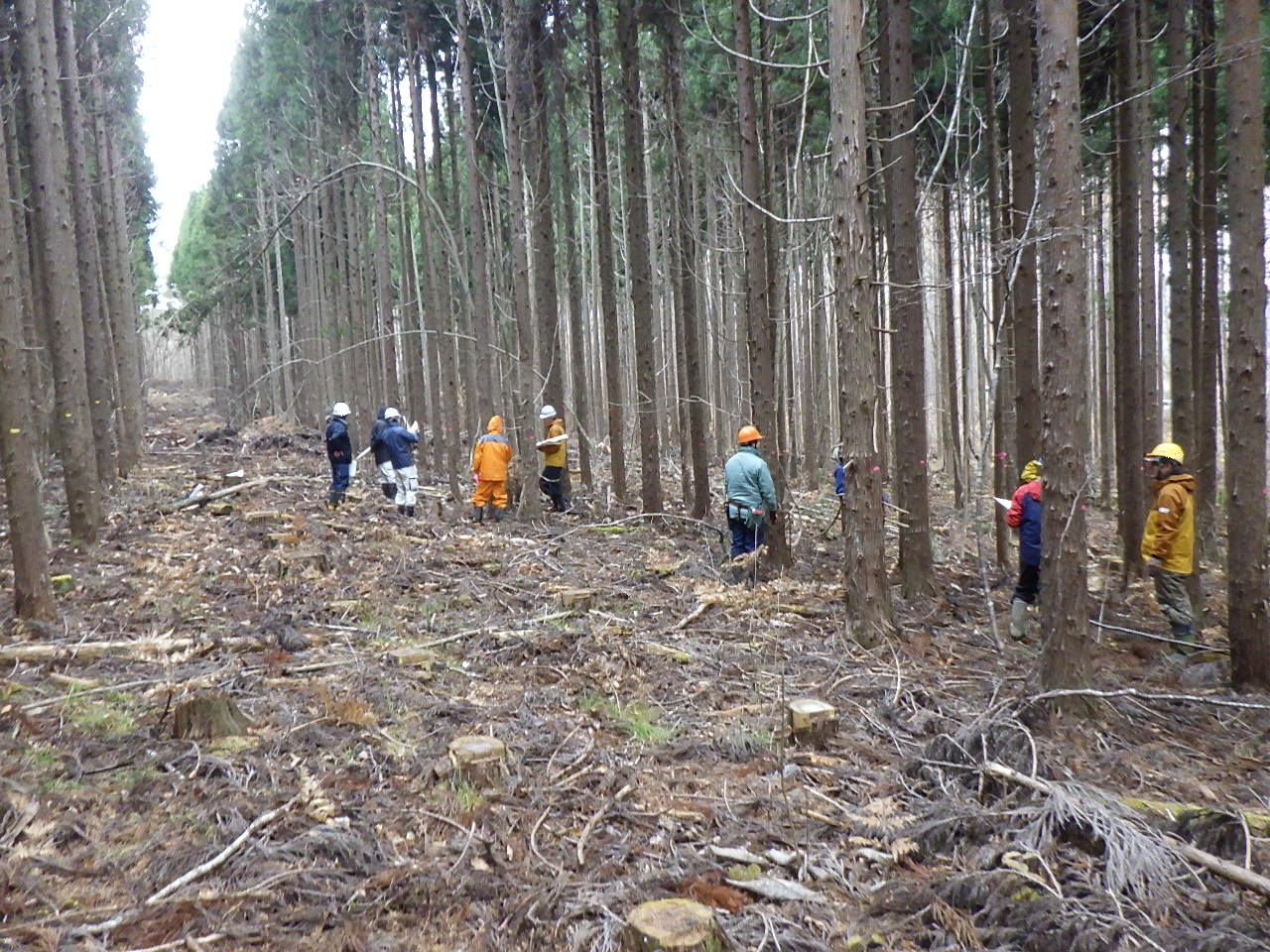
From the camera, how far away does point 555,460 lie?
16328mm

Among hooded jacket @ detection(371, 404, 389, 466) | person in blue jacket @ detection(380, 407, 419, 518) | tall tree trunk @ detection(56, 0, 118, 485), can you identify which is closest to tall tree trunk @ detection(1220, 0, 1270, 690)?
person in blue jacket @ detection(380, 407, 419, 518)

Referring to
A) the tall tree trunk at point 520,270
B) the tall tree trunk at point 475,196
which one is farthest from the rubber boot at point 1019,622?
the tall tree trunk at point 475,196

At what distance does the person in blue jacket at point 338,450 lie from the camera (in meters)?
15.1

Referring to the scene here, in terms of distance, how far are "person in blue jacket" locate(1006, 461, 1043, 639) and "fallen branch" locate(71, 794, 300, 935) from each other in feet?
23.2

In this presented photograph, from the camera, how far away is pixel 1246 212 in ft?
22.5

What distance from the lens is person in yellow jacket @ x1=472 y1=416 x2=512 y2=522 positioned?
1469 centimetres

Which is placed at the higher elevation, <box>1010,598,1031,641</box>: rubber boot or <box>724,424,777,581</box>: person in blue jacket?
<box>724,424,777,581</box>: person in blue jacket

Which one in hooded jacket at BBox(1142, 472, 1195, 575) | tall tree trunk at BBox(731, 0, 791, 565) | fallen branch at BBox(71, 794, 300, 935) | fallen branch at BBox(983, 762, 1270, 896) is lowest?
fallen branch at BBox(983, 762, 1270, 896)

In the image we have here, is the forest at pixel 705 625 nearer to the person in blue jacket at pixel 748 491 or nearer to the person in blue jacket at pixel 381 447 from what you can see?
the person in blue jacket at pixel 748 491

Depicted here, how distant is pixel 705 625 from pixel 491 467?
6941 mm

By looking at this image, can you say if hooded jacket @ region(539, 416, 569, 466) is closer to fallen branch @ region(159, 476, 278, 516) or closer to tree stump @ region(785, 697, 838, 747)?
fallen branch @ region(159, 476, 278, 516)

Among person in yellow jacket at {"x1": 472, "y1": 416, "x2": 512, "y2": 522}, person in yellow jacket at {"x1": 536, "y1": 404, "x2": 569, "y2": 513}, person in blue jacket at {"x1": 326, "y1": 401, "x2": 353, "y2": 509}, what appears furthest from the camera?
person in yellow jacket at {"x1": 536, "y1": 404, "x2": 569, "y2": 513}

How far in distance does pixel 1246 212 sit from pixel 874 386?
2.91 m

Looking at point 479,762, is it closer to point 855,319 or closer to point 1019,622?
point 855,319
